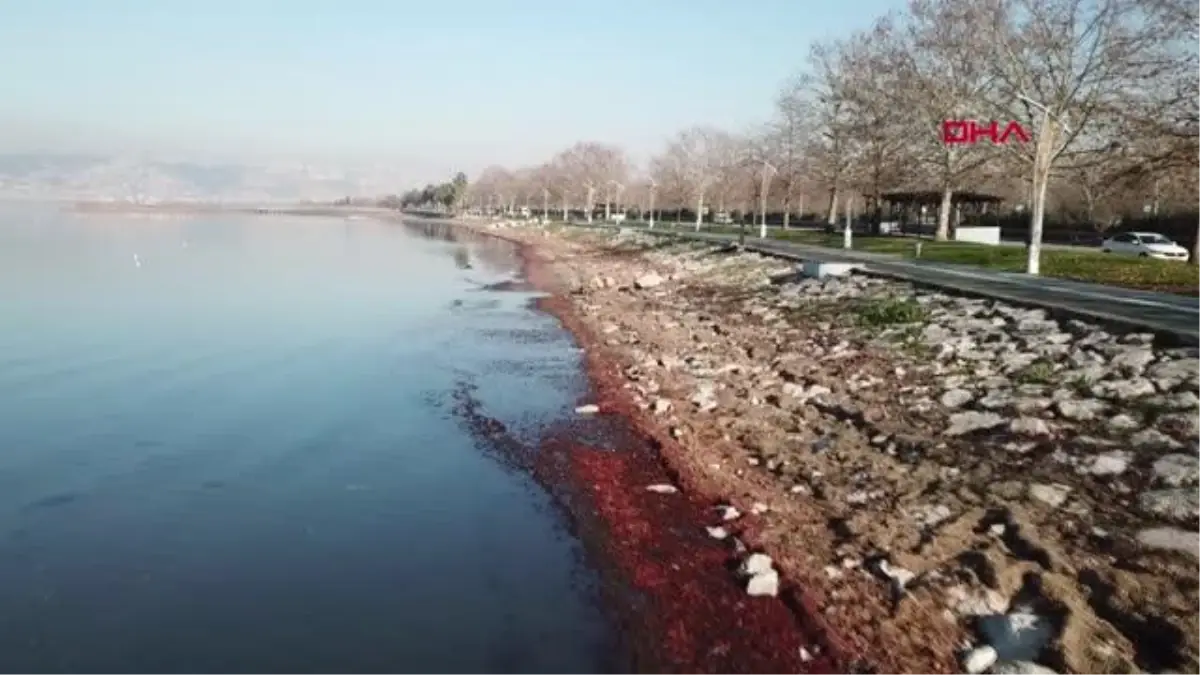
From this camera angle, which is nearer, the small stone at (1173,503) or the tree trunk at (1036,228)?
the small stone at (1173,503)

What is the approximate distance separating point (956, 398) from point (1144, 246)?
138 feet

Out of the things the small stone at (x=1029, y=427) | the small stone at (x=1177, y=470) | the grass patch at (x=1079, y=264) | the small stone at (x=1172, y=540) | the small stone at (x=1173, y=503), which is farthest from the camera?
the grass patch at (x=1079, y=264)

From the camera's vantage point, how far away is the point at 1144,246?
50969 mm

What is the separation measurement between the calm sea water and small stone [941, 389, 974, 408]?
24.5 feet

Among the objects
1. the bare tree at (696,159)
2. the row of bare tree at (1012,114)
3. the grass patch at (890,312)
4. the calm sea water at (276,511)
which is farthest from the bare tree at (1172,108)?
the bare tree at (696,159)

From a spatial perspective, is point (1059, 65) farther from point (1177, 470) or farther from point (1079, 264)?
point (1177, 470)

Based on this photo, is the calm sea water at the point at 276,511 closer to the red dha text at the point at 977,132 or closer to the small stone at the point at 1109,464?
the small stone at the point at 1109,464

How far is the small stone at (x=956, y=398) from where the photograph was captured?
1625cm

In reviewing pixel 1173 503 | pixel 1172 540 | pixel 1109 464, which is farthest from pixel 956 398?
pixel 1172 540

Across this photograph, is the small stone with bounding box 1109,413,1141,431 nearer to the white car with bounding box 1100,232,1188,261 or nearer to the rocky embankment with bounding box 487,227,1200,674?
the rocky embankment with bounding box 487,227,1200,674

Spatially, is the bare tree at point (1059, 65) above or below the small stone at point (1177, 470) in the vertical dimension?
above

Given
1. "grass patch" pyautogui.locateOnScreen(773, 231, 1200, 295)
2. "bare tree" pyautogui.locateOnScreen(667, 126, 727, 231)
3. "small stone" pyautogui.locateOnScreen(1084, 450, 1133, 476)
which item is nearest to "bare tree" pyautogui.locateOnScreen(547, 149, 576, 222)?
"bare tree" pyautogui.locateOnScreen(667, 126, 727, 231)

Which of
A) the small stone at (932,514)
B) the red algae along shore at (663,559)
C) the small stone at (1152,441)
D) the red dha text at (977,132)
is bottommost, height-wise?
the red algae along shore at (663,559)

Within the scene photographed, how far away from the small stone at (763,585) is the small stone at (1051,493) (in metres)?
3.83
